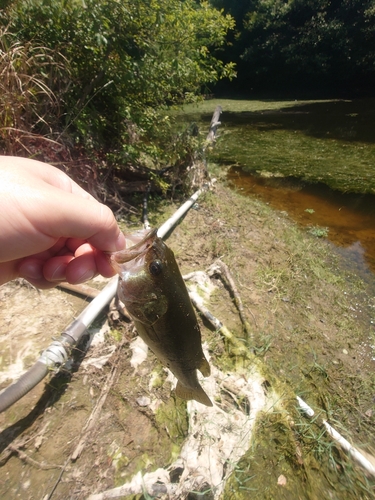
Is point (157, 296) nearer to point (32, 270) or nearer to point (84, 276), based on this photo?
point (84, 276)

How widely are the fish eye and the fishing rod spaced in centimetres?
162

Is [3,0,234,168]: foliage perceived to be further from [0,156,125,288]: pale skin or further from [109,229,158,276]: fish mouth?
[109,229,158,276]: fish mouth

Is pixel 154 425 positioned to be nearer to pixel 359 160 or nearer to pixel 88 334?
pixel 88 334

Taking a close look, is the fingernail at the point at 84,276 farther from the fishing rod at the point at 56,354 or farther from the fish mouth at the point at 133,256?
the fishing rod at the point at 56,354

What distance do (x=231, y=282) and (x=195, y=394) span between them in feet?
6.60

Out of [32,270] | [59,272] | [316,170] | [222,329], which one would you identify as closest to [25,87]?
[32,270]

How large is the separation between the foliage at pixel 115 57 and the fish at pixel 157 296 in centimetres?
347

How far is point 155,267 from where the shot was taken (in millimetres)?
1599

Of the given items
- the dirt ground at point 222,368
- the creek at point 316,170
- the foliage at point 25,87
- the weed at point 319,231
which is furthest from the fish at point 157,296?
the weed at point 319,231

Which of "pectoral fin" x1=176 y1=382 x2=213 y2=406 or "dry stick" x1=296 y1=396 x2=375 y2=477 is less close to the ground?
"pectoral fin" x1=176 y1=382 x2=213 y2=406

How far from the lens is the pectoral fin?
2133 millimetres

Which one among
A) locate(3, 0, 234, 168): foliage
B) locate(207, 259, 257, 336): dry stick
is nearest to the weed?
locate(207, 259, 257, 336): dry stick

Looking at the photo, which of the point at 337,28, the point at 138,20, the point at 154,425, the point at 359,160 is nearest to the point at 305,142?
the point at 359,160

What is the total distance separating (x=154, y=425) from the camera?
2.53m
